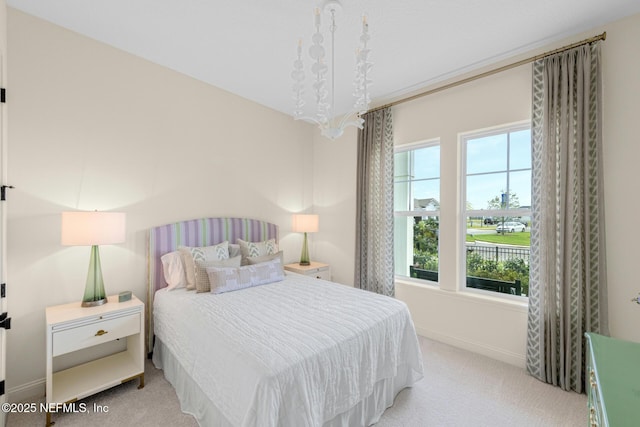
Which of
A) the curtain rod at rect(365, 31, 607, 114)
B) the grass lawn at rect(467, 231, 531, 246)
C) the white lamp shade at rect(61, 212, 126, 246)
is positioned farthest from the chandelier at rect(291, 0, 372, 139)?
the grass lawn at rect(467, 231, 531, 246)

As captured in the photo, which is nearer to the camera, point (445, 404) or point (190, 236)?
point (445, 404)

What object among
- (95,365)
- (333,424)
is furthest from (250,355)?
(95,365)

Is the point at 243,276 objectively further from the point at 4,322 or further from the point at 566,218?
the point at 566,218

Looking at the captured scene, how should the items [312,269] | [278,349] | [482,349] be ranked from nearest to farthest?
[278,349] < [482,349] < [312,269]

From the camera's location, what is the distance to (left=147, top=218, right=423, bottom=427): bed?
1353 mm

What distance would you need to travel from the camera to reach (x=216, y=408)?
1.61 meters

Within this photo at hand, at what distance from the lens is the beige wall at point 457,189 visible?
2.04 m

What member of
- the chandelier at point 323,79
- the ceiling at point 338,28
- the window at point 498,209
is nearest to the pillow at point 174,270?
the chandelier at point 323,79

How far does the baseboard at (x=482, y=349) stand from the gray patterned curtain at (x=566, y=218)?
0.48ft

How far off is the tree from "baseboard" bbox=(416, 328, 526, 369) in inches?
54.4

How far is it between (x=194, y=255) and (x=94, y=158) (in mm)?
1190

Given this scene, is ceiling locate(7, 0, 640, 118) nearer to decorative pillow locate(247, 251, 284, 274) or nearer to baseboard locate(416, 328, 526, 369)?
decorative pillow locate(247, 251, 284, 274)

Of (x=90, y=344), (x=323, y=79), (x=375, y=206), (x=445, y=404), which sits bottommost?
(x=445, y=404)

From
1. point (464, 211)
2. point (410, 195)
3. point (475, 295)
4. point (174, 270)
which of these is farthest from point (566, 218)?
point (174, 270)
